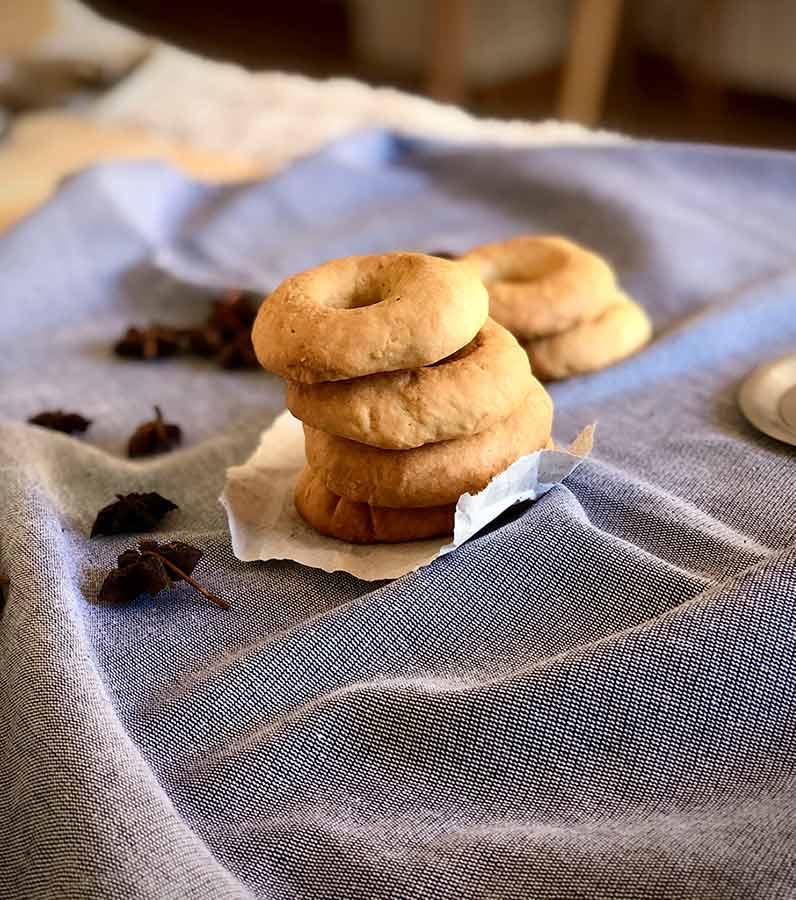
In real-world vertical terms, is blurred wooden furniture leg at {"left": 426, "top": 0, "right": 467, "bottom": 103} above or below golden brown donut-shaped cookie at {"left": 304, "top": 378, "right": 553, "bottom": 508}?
below

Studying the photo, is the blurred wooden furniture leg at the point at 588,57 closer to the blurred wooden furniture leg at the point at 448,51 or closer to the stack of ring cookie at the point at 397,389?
the blurred wooden furniture leg at the point at 448,51

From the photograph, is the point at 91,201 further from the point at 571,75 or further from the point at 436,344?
the point at 571,75

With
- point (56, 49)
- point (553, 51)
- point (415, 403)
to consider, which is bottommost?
point (553, 51)

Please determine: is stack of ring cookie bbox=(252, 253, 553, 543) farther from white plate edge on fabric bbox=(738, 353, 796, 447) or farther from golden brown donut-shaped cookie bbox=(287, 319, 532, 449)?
white plate edge on fabric bbox=(738, 353, 796, 447)

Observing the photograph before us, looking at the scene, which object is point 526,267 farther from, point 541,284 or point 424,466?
point 424,466

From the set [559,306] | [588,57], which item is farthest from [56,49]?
[588,57]

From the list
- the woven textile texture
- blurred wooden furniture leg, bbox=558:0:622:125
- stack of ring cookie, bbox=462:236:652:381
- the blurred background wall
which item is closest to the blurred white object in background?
A: the blurred background wall
